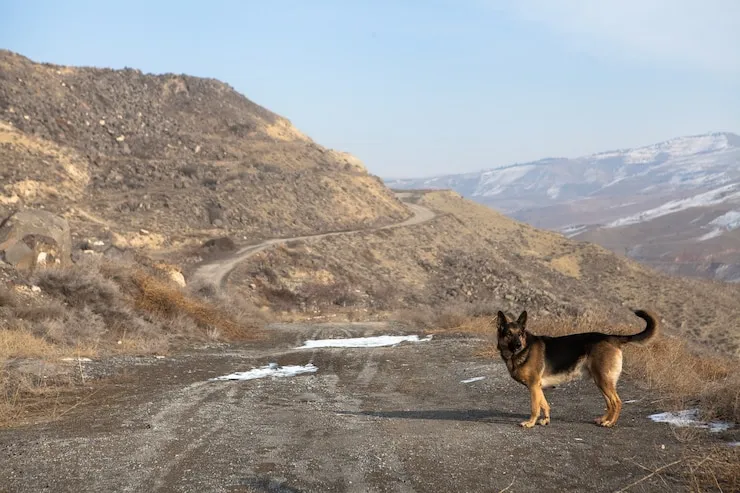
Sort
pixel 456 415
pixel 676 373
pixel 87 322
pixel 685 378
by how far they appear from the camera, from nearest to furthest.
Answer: pixel 456 415 < pixel 685 378 < pixel 676 373 < pixel 87 322

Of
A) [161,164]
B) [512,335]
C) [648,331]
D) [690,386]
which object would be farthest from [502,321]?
[161,164]

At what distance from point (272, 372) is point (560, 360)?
773cm

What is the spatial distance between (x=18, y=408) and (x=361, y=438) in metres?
4.64

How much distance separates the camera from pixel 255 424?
761 centimetres

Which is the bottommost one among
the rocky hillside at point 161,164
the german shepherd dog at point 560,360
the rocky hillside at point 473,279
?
the rocky hillside at point 473,279

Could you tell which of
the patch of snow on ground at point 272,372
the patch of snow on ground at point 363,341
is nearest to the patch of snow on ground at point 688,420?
the patch of snow on ground at point 272,372

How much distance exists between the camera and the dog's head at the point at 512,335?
7113 millimetres

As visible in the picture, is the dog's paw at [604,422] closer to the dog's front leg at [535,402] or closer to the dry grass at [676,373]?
the dog's front leg at [535,402]

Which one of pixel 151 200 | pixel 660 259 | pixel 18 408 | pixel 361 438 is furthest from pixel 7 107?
pixel 660 259

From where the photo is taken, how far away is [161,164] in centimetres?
5356

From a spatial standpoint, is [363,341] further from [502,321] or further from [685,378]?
[502,321]

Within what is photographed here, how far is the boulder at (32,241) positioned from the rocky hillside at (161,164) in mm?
14167

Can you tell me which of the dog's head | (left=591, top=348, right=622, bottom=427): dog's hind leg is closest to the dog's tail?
(left=591, top=348, right=622, bottom=427): dog's hind leg

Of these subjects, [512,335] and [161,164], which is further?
[161,164]
